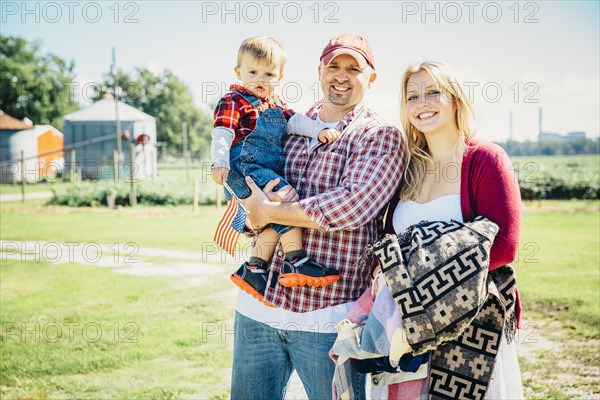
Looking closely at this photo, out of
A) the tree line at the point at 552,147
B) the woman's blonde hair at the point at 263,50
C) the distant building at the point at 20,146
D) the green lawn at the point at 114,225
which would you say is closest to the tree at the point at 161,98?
the distant building at the point at 20,146

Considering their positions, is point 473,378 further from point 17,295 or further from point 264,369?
point 17,295

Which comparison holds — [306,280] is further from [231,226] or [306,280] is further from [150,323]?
[150,323]

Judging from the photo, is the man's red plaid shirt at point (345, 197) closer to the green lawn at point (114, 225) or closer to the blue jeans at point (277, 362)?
the blue jeans at point (277, 362)

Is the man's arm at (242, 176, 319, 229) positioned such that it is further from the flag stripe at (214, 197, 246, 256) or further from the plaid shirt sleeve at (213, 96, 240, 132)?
the plaid shirt sleeve at (213, 96, 240, 132)

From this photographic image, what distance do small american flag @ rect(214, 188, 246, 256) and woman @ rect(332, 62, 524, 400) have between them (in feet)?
2.47

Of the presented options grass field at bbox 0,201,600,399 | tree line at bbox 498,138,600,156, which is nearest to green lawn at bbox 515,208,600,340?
grass field at bbox 0,201,600,399

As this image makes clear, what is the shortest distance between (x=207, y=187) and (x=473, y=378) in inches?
790

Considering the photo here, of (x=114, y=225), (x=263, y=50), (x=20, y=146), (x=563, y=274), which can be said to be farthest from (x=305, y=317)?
(x=20, y=146)

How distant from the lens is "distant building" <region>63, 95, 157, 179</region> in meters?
34.5

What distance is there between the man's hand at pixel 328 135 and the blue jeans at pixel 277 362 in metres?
0.87

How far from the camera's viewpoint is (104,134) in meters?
35.9

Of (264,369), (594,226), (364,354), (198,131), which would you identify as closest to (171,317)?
(264,369)

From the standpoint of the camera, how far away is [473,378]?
2104 mm

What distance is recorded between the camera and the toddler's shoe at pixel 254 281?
8.04ft
